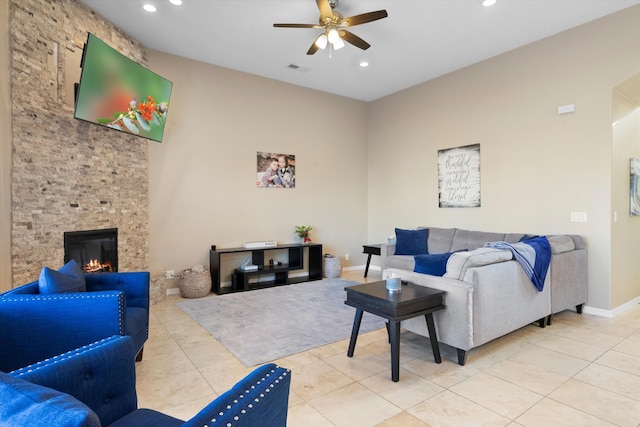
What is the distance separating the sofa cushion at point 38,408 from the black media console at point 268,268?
425 cm

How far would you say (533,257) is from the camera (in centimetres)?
320

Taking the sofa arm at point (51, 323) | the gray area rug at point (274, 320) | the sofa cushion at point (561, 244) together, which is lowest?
the gray area rug at point (274, 320)

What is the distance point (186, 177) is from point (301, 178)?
200 cm

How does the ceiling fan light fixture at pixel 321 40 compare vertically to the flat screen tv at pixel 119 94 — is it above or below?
above

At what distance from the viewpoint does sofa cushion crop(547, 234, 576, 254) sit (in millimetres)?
3615

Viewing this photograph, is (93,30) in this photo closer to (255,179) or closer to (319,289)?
(255,179)

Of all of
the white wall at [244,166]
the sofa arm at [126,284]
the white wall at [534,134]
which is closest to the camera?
the sofa arm at [126,284]

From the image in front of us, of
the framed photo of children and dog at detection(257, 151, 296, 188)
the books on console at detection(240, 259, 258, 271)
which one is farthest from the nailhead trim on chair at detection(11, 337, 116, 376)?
the framed photo of children and dog at detection(257, 151, 296, 188)

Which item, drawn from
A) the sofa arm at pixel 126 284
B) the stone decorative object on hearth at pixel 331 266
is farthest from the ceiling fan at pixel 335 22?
the stone decorative object on hearth at pixel 331 266

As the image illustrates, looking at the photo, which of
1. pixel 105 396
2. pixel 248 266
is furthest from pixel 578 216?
pixel 105 396

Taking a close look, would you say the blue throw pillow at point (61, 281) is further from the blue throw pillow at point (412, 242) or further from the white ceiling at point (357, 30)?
the blue throw pillow at point (412, 242)

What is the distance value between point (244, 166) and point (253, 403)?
16.2ft

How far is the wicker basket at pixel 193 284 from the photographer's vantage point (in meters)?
4.73

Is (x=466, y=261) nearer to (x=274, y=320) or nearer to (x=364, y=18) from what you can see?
(x=274, y=320)
